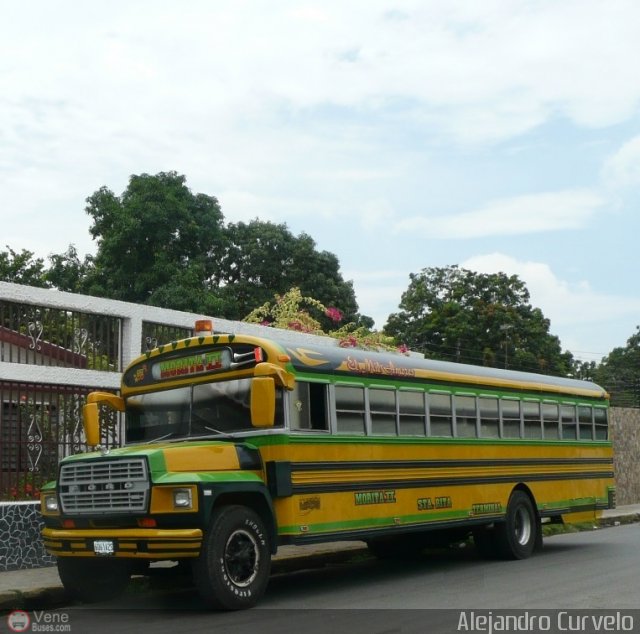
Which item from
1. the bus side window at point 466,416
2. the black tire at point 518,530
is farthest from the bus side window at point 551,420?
the bus side window at point 466,416

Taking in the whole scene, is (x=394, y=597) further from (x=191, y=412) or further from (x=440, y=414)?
(x=440, y=414)

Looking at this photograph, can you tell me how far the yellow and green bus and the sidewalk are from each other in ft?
1.07

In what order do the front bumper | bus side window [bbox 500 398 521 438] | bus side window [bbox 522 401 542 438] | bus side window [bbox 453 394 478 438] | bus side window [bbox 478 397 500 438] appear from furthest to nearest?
bus side window [bbox 522 401 542 438] → bus side window [bbox 500 398 521 438] → bus side window [bbox 478 397 500 438] → bus side window [bbox 453 394 478 438] → the front bumper

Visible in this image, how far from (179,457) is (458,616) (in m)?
2.91

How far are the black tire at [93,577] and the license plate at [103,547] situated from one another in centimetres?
80

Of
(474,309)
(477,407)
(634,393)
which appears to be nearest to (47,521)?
(477,407)

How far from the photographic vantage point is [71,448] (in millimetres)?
13898

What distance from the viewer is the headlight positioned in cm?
959

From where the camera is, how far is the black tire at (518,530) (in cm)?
1436

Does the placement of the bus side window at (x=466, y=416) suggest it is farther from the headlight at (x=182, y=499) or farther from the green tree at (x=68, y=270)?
the green tree at (x=68, y=270)

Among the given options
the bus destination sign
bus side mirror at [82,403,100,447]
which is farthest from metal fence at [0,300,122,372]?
the bus destination sign

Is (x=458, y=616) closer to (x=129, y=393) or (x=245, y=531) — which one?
(x=245, y=531)

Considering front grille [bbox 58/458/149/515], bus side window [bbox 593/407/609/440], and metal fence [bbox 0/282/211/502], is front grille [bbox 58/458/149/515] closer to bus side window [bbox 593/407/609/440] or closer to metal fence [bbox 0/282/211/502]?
metal fence [bbox 0/282/211/502]

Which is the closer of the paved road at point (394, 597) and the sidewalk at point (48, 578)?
the paved road at point (394, 597)
